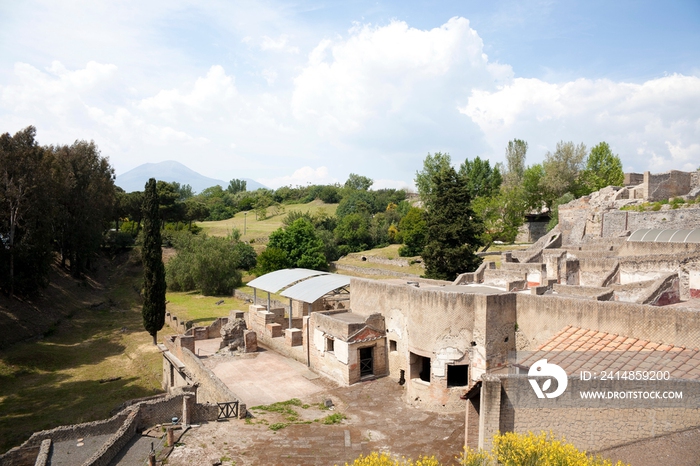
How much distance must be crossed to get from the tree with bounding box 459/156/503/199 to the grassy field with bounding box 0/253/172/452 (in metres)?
53.4

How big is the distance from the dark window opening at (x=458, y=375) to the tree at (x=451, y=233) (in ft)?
53.7

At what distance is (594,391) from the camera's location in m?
9.88

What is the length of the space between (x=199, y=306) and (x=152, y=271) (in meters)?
11.8

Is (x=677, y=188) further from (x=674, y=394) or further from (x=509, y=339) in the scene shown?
(x=674, y=394)

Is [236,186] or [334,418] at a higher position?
[236,186]

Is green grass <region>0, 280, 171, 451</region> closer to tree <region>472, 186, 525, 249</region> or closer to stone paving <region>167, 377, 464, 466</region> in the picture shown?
stone paving <region>167, 377, 464, 466</region>

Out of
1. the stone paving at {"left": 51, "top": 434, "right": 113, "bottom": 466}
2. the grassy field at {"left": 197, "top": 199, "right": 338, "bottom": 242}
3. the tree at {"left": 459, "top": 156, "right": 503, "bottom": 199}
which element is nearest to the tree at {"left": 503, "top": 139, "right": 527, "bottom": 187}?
the tree at {"left": 459, "top": 156, "right": 503, "bottom": 199}

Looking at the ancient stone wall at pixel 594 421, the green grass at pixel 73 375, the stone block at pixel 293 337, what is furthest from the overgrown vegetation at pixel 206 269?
the ancient stone wall at pixel 594 421

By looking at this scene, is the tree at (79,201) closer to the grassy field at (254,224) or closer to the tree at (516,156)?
the grassy field at (254,224)

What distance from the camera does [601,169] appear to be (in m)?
61.6

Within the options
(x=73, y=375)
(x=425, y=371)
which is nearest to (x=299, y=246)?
(x=73, y=375)

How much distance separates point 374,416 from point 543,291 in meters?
7.81

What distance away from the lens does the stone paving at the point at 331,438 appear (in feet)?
42.2

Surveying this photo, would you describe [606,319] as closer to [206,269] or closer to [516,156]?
[206,269]
